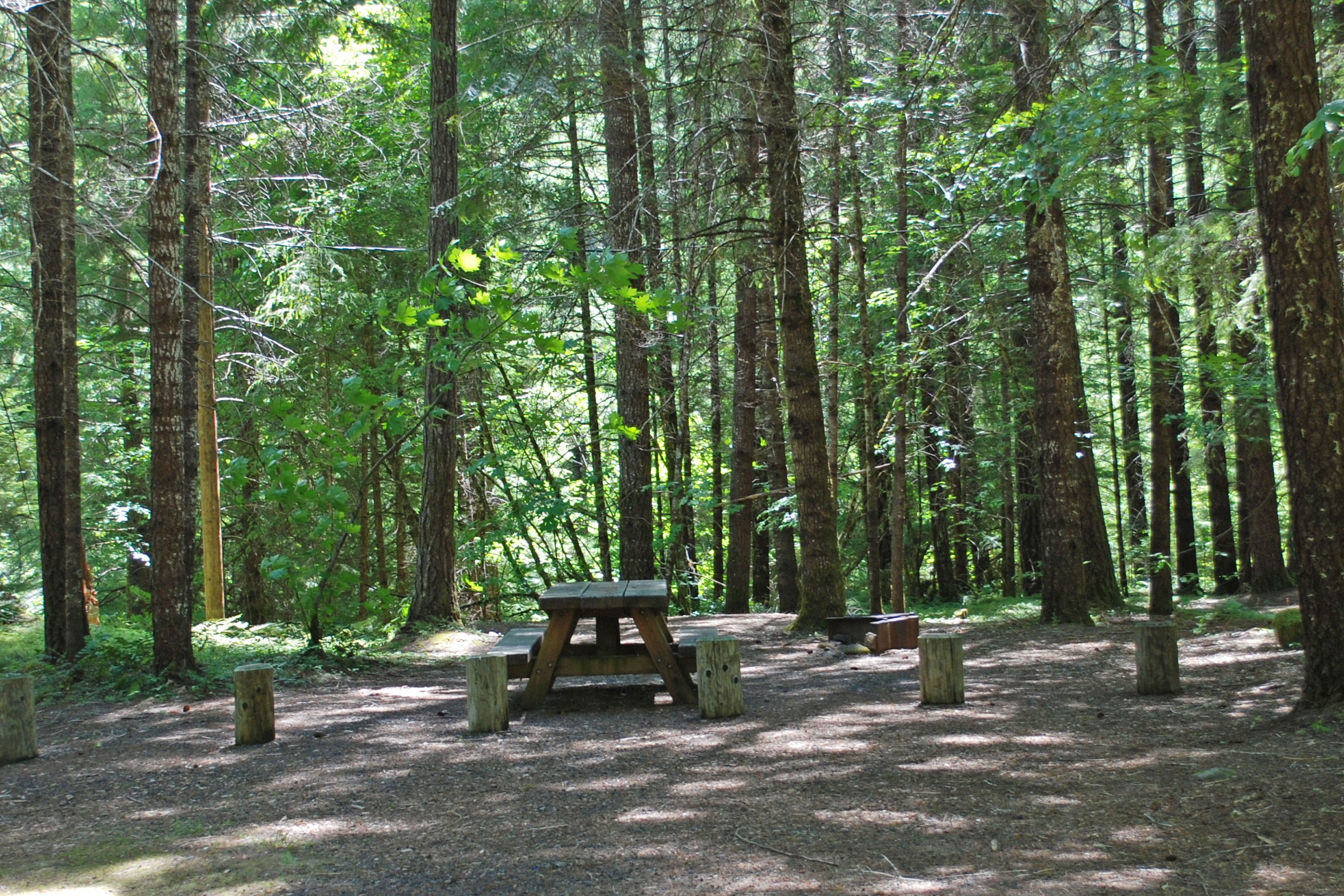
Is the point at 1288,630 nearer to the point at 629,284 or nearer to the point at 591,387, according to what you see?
the point at 629,284

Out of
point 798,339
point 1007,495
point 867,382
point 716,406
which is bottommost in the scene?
point 1007,495

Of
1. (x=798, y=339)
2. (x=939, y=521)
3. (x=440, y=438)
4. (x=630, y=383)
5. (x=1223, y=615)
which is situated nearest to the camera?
(x=798, y=339)

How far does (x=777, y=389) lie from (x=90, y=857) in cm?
1175

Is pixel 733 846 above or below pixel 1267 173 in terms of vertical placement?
below

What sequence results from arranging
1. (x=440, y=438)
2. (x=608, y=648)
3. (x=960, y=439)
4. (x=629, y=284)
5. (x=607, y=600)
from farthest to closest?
(x=960, y=439)
(x=440, y=438)
(x=629, y=284)
(x=608, y=648)
(x=607, y=600)

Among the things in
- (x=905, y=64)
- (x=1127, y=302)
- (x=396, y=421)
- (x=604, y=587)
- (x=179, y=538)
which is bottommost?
(x=604, y=587)

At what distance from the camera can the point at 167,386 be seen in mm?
7762

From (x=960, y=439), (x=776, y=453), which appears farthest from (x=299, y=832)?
(x=776, y=453)

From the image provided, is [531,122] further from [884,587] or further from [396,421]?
[884,587]

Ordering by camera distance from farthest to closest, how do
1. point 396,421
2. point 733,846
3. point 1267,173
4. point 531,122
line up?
1. point 531,122
2. point 396,421
3. point 1267,173
4. point 733,846

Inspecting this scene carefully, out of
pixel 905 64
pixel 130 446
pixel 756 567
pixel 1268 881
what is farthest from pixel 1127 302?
pixel 130 446

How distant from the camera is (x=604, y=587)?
767 centimetres

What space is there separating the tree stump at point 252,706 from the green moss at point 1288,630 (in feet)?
25.5

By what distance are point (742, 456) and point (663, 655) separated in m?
10.4
